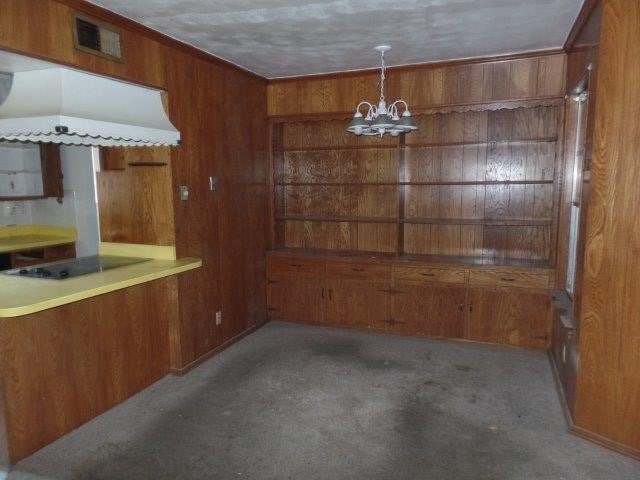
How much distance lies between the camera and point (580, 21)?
2.84 metres

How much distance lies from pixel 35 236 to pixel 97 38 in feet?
11.1

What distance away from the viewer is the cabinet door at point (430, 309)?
403 centimetres

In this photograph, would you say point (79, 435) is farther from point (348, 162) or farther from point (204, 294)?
point (348, 162)

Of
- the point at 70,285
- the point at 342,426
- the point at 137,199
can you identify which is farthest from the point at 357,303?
the point at 70,285

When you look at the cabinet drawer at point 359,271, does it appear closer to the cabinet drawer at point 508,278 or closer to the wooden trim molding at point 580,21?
the cabinet drawer at point 508,278

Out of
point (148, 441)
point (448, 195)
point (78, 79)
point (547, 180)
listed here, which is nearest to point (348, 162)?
point (448, 195)

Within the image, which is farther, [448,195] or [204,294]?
[448,195]

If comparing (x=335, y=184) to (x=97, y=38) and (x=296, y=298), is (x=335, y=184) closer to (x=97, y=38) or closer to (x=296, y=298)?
(x=296, y=298)

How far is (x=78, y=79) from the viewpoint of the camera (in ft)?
8.48

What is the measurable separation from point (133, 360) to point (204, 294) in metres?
0.78

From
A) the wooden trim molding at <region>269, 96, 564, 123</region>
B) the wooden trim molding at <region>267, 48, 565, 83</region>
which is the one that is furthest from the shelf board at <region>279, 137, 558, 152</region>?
the wooden trim molding at <region>267, 48, 565, 83</region>

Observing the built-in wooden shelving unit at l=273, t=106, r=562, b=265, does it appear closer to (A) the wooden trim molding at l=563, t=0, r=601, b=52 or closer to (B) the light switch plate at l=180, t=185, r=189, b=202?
(A) the wooden trim molding at l=563, t=0, r=601, b=52

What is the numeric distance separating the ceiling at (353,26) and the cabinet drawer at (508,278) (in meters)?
1.81

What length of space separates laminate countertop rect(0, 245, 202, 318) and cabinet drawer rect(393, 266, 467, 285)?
6.12 feet
